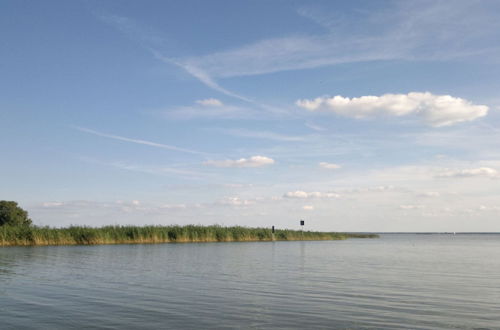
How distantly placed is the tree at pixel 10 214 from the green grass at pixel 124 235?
70.1ft

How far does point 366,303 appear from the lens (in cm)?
1647

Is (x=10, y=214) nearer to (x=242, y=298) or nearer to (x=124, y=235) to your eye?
(x=124, y=235)

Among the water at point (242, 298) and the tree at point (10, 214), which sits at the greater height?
the tree at point (10, 214)

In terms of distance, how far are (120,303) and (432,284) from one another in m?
15.2

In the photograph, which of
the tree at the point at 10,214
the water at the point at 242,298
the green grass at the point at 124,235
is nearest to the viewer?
the water at the point at 242,298

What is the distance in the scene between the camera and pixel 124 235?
60844mm

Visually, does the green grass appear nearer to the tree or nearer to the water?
the tree

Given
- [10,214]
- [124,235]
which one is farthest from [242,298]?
[10,214]

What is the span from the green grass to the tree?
842 inches

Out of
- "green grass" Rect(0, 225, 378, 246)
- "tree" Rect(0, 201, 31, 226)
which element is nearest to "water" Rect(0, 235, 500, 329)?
"green grass" Rect(0, 225, 378, 246)

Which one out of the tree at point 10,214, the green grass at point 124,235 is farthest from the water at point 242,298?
the tree at point 10,214

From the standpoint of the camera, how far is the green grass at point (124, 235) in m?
53.0

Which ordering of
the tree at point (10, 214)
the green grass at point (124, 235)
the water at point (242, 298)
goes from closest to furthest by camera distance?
the water at point (242, 298), the green grass at point (124, 235), the tree at point (10, 214)

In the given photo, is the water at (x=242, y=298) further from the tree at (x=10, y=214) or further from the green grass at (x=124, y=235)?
the tree at (x=10, y=214)
